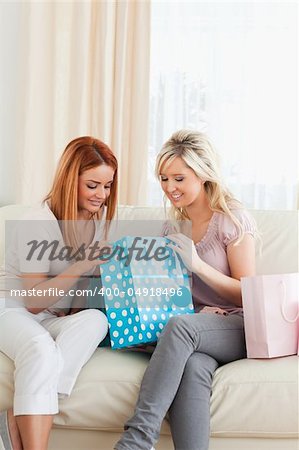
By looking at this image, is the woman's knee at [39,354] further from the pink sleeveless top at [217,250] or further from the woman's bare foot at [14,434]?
the pink sleeveless top at [217,250]

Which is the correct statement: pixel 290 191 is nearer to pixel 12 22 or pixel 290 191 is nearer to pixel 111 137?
pixel 111 137

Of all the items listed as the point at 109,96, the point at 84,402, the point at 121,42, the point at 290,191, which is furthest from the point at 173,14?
the point at 84,402

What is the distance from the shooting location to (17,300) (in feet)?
6.57

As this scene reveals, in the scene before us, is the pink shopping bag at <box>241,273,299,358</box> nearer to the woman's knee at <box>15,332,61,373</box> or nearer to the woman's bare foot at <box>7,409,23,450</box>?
the woman's knee at <box>15,332,61,373</box>

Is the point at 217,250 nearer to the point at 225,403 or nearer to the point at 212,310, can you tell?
the point at 212,310

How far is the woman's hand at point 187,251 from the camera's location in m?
1.94

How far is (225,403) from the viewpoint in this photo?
170 centimetres

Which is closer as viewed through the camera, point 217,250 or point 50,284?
point 50,284

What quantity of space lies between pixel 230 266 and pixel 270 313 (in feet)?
0.86

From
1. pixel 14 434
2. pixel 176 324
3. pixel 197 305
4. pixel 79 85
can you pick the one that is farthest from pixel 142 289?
pixel 79 85

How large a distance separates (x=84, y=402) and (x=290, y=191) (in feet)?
5.32

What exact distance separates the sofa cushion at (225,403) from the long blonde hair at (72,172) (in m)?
0.51

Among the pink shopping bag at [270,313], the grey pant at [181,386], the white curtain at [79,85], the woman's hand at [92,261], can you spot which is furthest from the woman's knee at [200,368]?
the white curtain at [79,85]

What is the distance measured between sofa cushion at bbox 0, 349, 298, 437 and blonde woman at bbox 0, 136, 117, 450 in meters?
0.07
